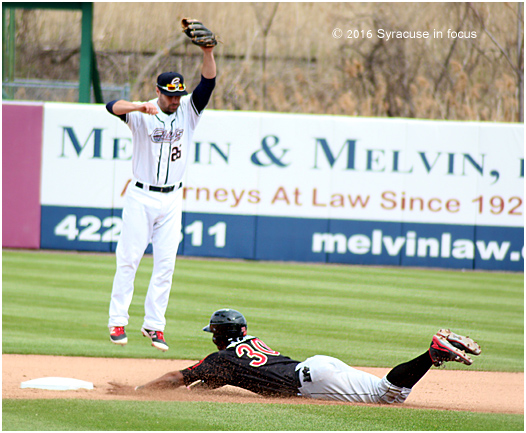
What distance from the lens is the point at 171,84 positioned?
562 cm

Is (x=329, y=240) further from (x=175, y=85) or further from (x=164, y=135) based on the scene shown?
(x=175, y=85)

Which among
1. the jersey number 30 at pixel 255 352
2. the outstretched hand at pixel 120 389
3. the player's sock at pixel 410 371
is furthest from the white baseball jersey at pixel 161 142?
the player's sock at pixel 410 371

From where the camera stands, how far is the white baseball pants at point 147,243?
583cm

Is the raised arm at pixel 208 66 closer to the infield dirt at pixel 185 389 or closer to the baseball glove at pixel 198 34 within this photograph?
the baseball glove at pixel 198 34

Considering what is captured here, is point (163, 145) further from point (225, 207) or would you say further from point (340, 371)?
point (225, 207)

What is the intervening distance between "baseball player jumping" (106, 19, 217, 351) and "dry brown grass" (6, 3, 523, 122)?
17.9 meters

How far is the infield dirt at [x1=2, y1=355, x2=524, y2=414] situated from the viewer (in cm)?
688

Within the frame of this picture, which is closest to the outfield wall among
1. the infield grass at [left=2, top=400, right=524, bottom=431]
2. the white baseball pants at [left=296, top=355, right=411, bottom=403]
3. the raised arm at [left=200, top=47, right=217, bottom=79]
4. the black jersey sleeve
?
the white baseball pants at [left=296, top=355, right=411, bottom=403]

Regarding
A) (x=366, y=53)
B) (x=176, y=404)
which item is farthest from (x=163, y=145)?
Answer: (x=366, y=53)

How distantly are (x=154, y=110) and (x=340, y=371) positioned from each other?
8.85ft

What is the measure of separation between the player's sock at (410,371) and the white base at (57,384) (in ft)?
8.57

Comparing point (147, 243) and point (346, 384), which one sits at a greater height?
point (147, 243)

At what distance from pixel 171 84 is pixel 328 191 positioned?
32.9 feet

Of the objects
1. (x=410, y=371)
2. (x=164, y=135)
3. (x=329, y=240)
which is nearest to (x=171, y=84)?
(x=164, y=135)
